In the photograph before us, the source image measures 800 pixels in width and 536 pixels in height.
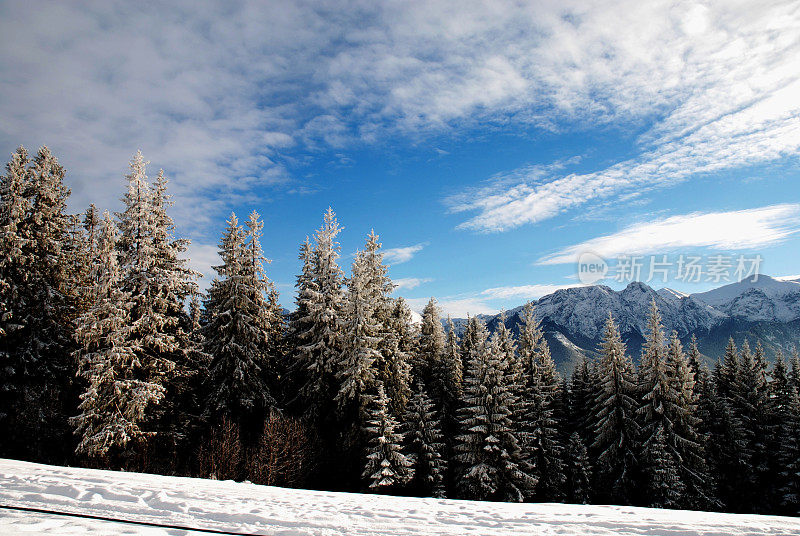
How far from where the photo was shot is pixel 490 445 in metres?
A: 29.9

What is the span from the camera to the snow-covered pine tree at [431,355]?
121ft

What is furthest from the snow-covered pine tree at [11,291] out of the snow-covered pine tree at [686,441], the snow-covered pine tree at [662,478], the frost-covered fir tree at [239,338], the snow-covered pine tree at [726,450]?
the snow-covered pine tree at [726,450]

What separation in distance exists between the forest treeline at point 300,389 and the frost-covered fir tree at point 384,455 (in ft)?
0.60

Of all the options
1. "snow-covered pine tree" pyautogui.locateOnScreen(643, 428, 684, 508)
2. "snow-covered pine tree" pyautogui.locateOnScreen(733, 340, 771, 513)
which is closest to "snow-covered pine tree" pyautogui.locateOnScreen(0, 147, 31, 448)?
"snow-covered pine tree" pyautogui.locateOnScreen(643, 428, 684, 508)

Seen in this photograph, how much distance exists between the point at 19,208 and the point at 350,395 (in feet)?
74.7

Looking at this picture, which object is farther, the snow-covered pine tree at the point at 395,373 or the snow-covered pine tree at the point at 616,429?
the snow-covered pine tree at the point at 616,429

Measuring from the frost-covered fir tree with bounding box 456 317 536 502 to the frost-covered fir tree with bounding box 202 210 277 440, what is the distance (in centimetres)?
1440

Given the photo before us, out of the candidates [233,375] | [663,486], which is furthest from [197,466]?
[663,486]

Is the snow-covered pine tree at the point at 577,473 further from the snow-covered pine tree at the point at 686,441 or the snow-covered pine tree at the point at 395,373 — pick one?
the snow-covered pine tree at the point at 395,373

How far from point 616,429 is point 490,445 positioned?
36.4 feet

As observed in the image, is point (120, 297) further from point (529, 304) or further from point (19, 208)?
point (529, 304)

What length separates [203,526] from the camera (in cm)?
721

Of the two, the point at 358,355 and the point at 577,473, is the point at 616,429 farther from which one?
the point at 358,355

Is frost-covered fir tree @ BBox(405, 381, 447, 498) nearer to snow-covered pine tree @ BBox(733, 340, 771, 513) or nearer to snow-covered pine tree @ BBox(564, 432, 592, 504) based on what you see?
snow-covered pine tree @ BBox(564, 432, 592, 504)
